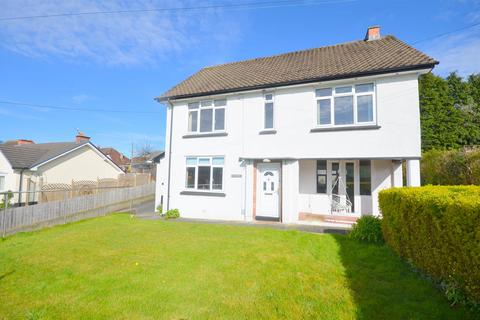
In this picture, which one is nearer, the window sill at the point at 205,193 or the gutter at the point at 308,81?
the gutter at the point at 308,81

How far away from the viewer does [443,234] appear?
386 cm

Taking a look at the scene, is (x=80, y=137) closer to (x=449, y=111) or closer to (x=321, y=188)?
(x=321, y=188)

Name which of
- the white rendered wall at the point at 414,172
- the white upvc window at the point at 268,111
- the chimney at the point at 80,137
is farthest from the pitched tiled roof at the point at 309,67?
the chimney at the point at 80,137

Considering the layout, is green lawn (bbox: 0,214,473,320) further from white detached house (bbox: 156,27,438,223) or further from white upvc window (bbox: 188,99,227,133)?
white upvc window (bbox: 188,99,227,133)

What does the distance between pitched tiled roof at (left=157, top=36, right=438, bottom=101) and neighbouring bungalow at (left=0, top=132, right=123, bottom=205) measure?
13402 mm

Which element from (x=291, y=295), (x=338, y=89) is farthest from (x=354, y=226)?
(x=338, y=89)

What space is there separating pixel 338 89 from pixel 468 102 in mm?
20500

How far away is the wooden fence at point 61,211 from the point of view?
10453 mm

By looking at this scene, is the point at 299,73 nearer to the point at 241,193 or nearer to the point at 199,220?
the point at 241,193

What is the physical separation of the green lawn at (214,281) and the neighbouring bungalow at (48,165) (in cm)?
1453

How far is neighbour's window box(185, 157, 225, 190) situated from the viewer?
1189 centimetres

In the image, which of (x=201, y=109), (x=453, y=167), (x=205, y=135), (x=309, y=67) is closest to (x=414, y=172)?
(x=453, y=167)

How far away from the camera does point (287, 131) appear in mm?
10797

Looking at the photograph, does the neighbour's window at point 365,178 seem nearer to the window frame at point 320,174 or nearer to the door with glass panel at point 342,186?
the door with glass panel at point 342,186
